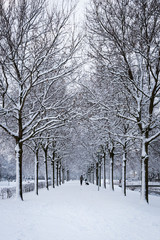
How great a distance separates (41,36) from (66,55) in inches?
68.7

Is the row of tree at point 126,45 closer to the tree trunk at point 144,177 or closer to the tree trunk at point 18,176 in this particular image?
the tree trunk at point 144,177

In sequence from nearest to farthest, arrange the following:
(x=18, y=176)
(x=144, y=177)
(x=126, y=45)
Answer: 1. (x=126, y=45)
2. (x=144, y=177)
3. (x=18, y=176)

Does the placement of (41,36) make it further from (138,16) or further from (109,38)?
(138,16)

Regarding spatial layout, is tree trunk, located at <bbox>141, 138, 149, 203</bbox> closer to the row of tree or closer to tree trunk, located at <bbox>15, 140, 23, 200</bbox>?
the row of tree


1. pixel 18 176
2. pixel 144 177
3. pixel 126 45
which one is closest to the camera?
pixel 126 45

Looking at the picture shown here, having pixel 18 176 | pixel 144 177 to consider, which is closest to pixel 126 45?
pixel 144 177

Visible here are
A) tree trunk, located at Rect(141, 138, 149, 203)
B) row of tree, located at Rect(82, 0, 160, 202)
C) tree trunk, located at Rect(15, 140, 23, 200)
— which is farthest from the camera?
tree trunk, located at Rect(15, 140, 23, 200)

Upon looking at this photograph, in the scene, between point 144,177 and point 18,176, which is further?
point 18,176

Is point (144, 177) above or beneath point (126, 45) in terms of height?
beneath

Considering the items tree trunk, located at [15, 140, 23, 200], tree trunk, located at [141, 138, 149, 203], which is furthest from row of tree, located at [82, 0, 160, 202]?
tree trunk, located at [15, 140, 23, 200]

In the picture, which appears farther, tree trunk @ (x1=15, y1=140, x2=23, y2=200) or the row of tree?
tree trunk @ (x1=15, y1=140, x2=23, y2=200)

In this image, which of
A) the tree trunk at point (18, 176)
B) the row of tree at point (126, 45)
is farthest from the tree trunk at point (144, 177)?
the tree trunk at point (18, 176)

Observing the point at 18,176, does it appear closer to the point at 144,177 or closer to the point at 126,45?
the point at 144,177

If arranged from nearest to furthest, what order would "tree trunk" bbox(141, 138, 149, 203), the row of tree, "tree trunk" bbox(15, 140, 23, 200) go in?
the row of tree, "tree trunk" bbox(141, 138, 149, 203), "tree trunk" bbox(15, 140, 23, 200)
